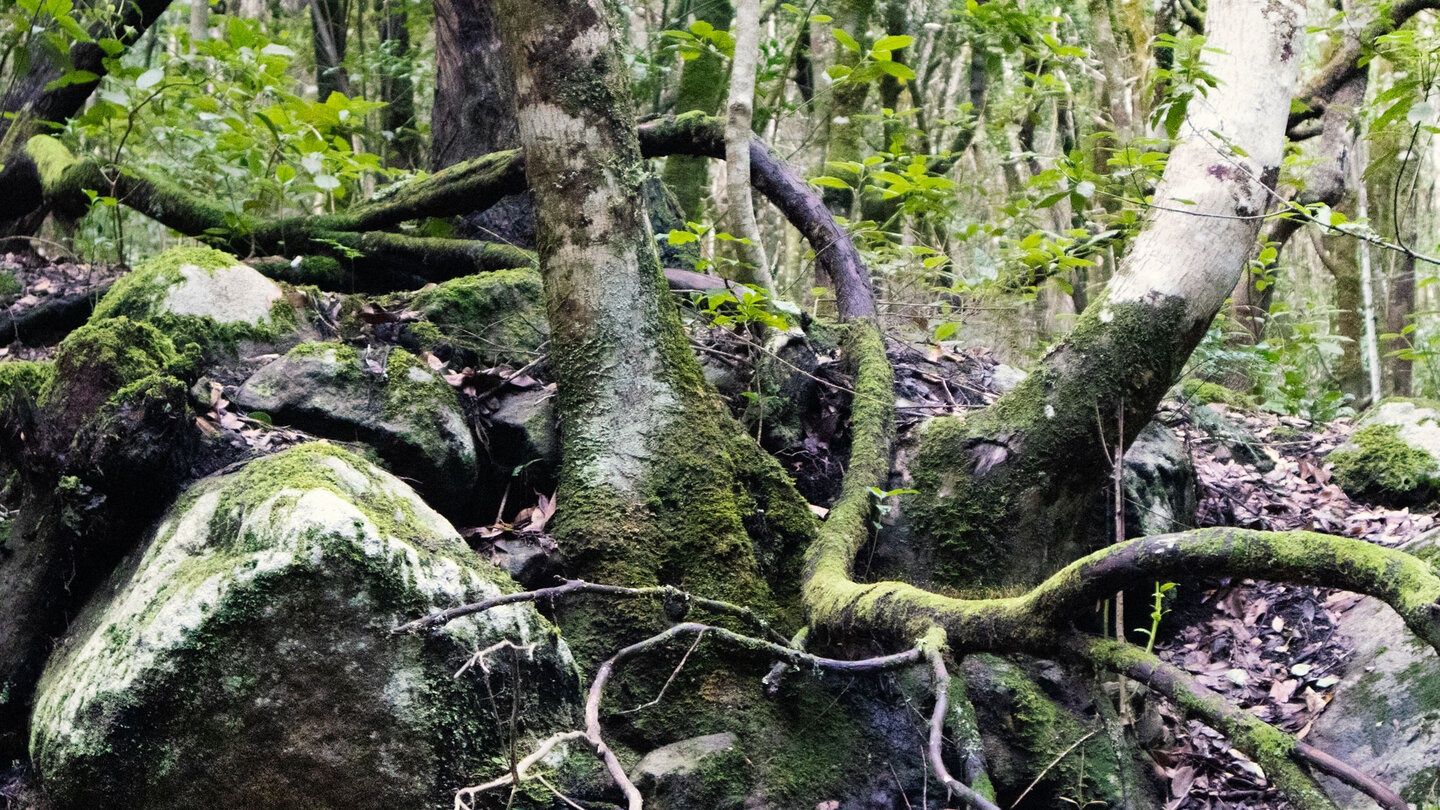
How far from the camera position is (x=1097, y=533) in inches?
142

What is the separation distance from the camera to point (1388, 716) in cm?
→ 311

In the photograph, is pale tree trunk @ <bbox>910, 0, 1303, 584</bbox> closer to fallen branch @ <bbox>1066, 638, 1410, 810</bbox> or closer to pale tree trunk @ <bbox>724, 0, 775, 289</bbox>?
pale tree trunk @ <bbox>724, 0, 775, 289</bbox>

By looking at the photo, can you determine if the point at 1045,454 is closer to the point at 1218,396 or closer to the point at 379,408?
the point at 379,408

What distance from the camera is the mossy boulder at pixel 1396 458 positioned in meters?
4.68

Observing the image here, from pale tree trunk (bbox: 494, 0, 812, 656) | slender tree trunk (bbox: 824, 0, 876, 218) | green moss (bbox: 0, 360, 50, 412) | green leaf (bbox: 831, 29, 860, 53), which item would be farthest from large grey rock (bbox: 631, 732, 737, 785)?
slender tree trunk (bbox: 824, 0, 876, 218)

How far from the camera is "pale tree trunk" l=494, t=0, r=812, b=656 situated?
2.94 m

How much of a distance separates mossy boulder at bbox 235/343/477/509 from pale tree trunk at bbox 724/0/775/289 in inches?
56.1

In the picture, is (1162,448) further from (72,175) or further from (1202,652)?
(72,175)

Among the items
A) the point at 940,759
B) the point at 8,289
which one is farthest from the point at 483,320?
the point at 940,759

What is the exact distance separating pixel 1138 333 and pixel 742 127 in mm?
→ 1836

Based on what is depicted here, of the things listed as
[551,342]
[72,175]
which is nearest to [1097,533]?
[551,342]

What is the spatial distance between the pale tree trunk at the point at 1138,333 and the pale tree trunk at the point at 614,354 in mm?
786

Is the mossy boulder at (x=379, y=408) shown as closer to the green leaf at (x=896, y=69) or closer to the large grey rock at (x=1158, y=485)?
the green leaf at (x=896, y=69)

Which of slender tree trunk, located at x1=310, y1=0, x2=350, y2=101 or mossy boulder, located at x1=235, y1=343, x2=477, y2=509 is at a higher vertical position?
slender tree trunk, located at x1=310, y1=0, x2=350, y2=101
